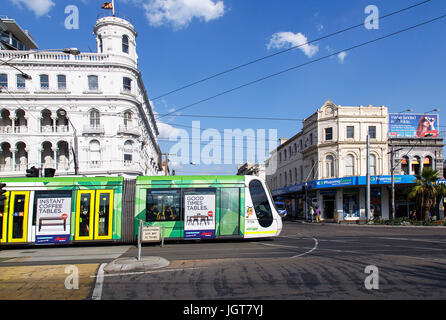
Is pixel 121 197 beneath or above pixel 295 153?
beneath

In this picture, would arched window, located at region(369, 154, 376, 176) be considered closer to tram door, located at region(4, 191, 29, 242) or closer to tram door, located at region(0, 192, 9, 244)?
tram door, located at region(4, 191, 29, 242)

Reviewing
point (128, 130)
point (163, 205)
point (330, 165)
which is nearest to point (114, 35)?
point (128, 130)

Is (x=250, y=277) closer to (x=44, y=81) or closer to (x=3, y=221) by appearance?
(x=3, y=221)

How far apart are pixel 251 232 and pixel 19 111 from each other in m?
29.0

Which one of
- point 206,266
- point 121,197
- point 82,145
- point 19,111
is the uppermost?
point 19,111

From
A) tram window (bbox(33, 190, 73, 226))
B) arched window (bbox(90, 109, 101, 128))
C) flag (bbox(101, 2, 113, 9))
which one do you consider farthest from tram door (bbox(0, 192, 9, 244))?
flag (bbox(101, 2, 113, 9))

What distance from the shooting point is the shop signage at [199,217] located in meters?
13.3

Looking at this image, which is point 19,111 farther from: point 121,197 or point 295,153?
point 295,153

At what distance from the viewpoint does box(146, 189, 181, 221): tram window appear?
13234 mm

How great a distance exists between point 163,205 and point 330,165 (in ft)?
89.6

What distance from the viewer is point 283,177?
1986 inches

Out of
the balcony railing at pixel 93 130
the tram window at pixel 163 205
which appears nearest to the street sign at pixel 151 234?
the tram window at pixel 163 205

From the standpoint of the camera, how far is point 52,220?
12.9 metres
